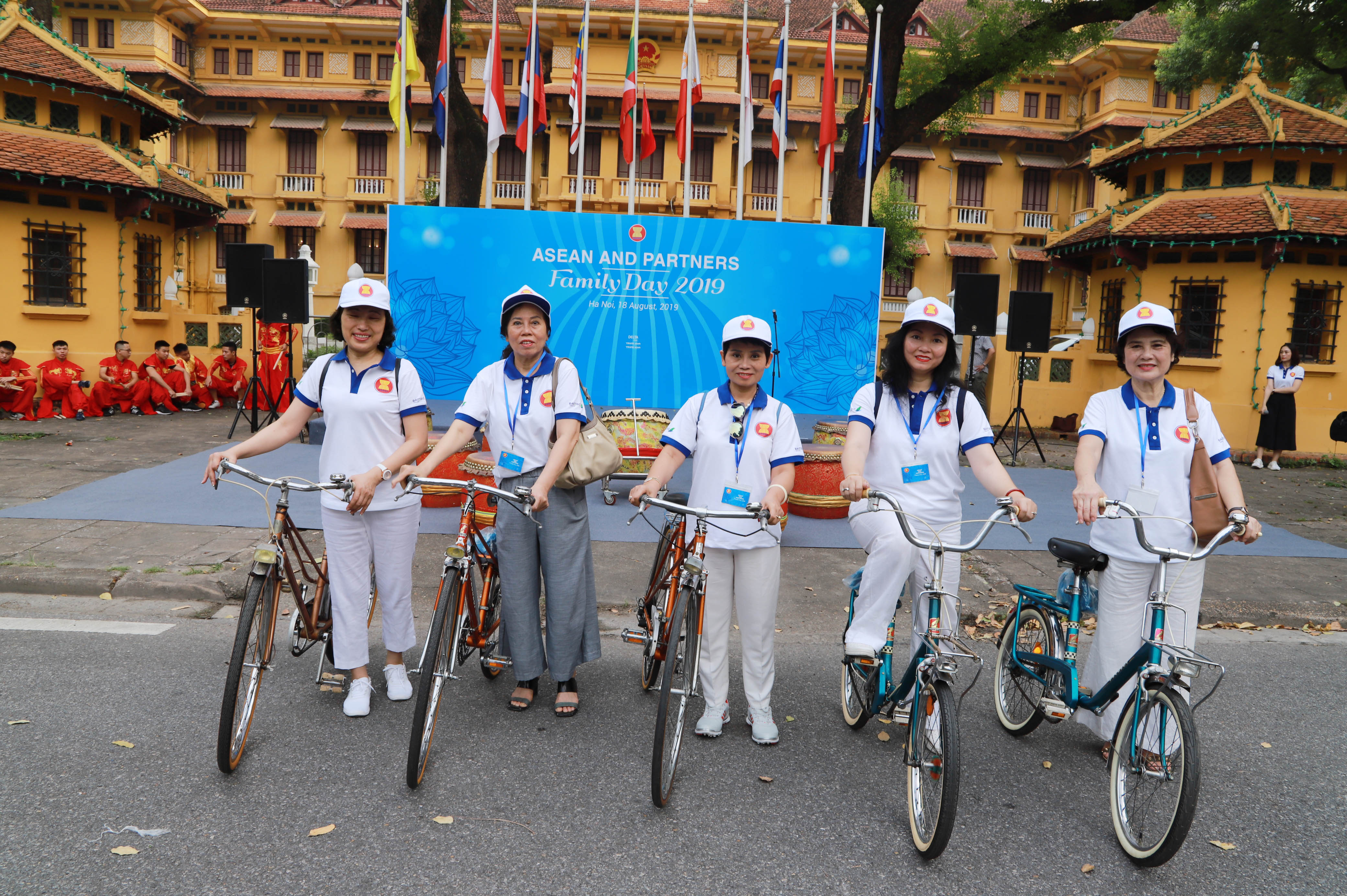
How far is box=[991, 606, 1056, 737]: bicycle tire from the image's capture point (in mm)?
3906

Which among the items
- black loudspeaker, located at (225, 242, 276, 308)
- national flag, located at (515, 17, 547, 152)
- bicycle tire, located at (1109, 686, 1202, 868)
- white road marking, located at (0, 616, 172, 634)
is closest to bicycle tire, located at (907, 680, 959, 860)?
bicycle tire, located at (1109, 686, 1202, 868)

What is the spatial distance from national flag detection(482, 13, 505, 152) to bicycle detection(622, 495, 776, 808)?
8.24 metres

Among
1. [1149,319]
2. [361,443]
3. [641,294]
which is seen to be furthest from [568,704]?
[641,294]

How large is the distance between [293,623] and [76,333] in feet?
54.9

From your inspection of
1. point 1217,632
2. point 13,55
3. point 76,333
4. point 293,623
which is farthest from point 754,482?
point 13,55

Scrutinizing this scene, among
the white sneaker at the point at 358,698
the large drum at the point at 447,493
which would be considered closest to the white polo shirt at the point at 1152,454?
the white sneaker at the point at 358,698

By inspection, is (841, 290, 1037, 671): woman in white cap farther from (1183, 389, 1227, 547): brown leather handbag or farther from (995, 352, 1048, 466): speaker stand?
(995, 352, 1048, 466): speaker stand

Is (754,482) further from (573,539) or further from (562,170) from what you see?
(562,170)

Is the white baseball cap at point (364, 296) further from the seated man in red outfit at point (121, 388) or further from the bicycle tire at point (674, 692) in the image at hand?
the seated man in red outfit at point (121, 388)

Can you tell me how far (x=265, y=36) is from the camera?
28.6 metres

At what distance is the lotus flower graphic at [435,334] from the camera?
9.83m

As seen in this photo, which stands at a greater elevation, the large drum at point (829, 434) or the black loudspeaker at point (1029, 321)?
the black loudspeaker at point (1029, 321)

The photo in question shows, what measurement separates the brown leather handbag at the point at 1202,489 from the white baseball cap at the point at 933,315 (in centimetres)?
98

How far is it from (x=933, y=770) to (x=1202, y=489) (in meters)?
1.66
